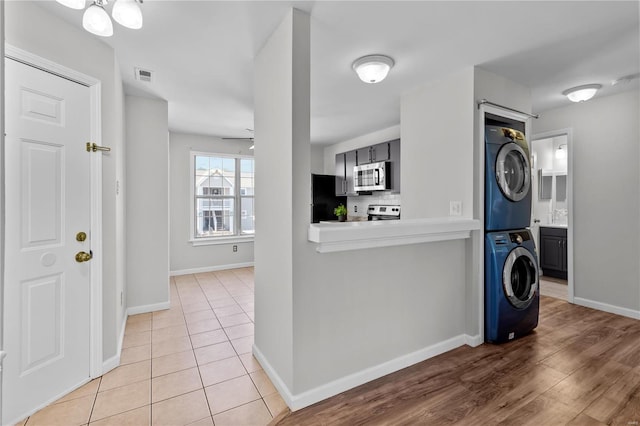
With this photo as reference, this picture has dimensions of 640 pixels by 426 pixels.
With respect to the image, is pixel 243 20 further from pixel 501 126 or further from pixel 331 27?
pixel 501 126

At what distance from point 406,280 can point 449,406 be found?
2.67 feet

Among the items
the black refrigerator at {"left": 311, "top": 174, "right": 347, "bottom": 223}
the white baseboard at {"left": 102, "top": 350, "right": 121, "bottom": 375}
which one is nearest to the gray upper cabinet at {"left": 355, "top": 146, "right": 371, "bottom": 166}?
the black refrigerator at {"left": 311, "top": 174, "right": 347, "bottom": 223}

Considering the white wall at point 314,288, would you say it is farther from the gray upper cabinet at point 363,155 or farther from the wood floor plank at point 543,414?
the gray upper cabinet at point 363,155

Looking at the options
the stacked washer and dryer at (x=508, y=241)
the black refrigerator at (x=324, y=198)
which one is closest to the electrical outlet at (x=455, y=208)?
the stacked washer and dryer at (x=508, y=241)

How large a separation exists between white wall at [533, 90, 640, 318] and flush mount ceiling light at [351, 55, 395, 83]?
2.71 metres

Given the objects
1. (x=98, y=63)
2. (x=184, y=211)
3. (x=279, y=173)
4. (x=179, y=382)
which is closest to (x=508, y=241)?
(x=279, y=173)

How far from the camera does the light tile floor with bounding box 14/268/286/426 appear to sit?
1785mm

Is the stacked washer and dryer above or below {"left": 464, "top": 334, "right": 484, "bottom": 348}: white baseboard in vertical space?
above

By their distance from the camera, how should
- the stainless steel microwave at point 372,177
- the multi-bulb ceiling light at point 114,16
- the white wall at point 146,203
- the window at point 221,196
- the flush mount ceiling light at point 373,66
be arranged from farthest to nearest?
the window at point 221,196 → the stainless steel microwave at point 372,177 → the white wall at point 146,203 → the flush mount ceiling light at point 373,66 → the multi-bulb ceiling light at point 114,16

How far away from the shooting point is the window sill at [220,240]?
5.33m

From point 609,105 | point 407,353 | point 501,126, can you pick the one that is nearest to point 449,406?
point 407,353

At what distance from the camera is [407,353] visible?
7.55ft

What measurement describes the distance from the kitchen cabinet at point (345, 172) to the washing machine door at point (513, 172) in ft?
9.74

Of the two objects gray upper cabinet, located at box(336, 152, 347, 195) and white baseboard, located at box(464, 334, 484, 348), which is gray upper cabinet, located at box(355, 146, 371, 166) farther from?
white baseboard, located at box(464, 334, 484, 348)
